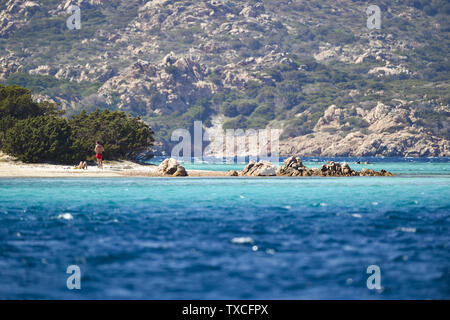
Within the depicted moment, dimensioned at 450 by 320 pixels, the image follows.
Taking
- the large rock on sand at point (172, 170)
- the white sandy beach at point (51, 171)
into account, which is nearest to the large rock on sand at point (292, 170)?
the white sandy beach at point (51, 171)

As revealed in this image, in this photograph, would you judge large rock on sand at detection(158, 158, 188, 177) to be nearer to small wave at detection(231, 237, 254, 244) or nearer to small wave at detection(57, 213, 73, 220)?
small wave at detection(57, 213, 73, 220)

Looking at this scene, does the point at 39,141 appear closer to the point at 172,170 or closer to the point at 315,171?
the point at 172,170

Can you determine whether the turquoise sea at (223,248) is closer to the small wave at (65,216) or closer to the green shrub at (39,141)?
the small wave at (65,216)

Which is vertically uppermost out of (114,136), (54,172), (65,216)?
(114,136)

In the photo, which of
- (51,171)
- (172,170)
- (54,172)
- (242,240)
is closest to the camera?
(242,240)

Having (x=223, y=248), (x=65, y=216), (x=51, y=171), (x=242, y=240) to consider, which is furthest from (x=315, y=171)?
(x=223, y=248)

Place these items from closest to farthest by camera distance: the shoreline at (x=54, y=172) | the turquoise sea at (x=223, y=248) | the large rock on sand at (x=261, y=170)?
1. the turquoise sea at (x=223, y=248)
2. the shoreline at (x=54, y=172)
3. the large rock on sand at (x=261, y=170)

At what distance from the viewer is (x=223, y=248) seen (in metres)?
18.9

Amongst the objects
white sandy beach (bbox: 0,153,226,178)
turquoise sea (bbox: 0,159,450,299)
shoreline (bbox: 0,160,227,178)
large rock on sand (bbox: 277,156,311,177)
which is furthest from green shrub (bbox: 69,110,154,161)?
turquoise sea (bbox: 0,159,450,299)

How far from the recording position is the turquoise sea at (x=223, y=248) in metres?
14.5

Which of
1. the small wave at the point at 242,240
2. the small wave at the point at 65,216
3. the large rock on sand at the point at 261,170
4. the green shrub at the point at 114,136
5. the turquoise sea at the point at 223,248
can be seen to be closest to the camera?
the turquoise sea at the point at 223,248

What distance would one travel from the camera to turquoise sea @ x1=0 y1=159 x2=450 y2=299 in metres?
14.5
